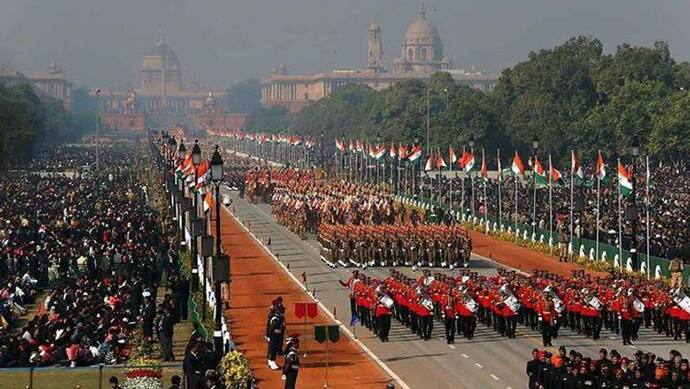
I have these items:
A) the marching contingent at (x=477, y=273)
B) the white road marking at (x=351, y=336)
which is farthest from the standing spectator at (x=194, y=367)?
the white road marking at (x=351, y=336)

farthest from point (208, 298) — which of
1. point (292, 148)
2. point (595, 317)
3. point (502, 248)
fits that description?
point (292, 148)

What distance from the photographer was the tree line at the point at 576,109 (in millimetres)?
134875

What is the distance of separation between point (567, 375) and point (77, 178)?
100231 millimetres

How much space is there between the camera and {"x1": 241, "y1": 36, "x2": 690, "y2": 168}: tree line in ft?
443

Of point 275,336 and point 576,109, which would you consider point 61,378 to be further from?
point 576,109

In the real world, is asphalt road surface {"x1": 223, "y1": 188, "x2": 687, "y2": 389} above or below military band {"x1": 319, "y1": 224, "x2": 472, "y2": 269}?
below

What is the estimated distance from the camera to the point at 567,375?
31672mm

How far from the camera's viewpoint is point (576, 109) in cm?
15538

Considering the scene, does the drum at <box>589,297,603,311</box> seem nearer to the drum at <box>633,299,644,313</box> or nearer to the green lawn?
the drum at <box>633,299,644,313</box>

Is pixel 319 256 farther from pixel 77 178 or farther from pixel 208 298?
pixel 77 178

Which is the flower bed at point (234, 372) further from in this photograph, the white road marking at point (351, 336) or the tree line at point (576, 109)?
the tree line at point (576, 109)

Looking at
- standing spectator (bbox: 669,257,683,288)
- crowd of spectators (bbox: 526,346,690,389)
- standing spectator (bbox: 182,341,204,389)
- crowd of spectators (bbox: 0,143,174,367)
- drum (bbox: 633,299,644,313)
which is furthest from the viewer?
standing spectator (bbox: 669,257,683,288)

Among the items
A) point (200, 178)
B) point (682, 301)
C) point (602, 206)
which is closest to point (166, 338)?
point (682, 301)

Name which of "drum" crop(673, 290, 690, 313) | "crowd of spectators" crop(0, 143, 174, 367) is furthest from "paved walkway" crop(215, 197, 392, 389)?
"drum" crop(673, 290, 690, 313)
